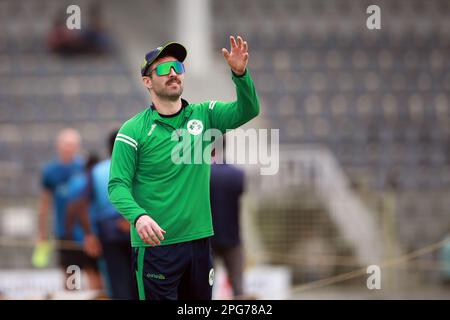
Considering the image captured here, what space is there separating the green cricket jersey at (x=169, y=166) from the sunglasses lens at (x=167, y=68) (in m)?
0.26

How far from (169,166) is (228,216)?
3750 millimetres

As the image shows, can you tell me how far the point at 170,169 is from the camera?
5727 millimetres

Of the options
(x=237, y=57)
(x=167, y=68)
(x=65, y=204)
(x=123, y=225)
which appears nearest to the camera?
(x=237, y=57)

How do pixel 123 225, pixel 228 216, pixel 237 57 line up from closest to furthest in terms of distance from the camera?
pixel 237 57, pixel 123 225, pixel 228 216

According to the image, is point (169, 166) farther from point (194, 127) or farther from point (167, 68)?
point (167, 68)

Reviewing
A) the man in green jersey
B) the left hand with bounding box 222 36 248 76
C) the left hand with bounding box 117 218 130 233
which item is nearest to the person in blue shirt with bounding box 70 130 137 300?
the left hand with bounding box 117 218 130 233

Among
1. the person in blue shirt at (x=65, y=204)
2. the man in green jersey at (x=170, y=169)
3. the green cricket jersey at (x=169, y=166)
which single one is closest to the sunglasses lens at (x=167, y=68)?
the man in green jersey at (x=170, y=169)

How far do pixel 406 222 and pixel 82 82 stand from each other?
7.50 meters

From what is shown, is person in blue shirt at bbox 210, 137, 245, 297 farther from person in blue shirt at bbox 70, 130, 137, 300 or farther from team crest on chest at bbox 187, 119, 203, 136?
team crest on chest at bbox 187, 119, 203, 136

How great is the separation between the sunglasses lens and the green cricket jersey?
26 centimetres

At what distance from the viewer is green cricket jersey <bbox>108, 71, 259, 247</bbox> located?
18.7 ft

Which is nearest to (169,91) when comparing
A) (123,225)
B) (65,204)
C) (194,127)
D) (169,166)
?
(194,127)
